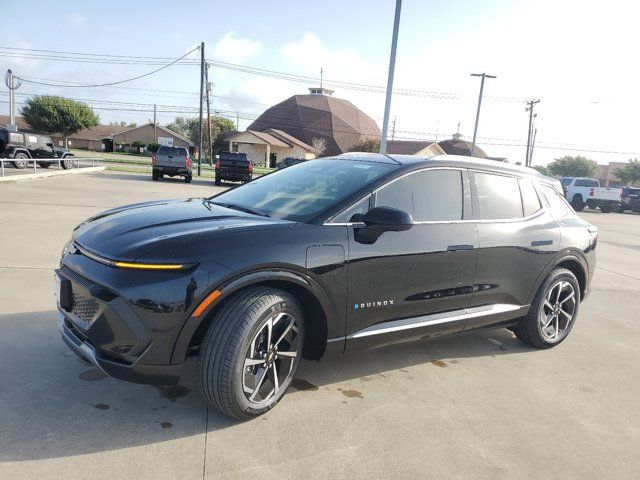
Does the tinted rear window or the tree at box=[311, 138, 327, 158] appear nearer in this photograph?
the tinted rear window

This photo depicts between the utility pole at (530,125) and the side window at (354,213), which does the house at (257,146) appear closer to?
the utility pole at (530,125)

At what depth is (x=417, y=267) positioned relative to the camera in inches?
136

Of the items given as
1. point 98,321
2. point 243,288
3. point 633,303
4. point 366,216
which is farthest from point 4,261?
point 633,303

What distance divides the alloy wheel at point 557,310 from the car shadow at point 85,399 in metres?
1.16

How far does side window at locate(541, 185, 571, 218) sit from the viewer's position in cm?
468

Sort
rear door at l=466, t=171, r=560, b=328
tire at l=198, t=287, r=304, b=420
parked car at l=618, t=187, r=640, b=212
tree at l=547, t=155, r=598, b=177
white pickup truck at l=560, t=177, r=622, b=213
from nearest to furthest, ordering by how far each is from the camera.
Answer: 1. tire at l=198, t=287, r=304, b=420
2. rear door at l=466, t=171, r=560, b=328
3. white pickup truck at l=560, t=177, r=622, b=213
4. parked car at l=618, t=187, r=640, b=212
5. tree at l=547, t=155, r=598, b=177

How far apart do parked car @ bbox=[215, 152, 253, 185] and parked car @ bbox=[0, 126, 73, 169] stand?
7238mm

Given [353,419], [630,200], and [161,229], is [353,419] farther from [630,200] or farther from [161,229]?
[630,200]

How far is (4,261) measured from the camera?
20.0 ft

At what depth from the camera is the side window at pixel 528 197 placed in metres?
4.43

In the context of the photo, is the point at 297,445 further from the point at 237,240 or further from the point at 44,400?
the point at 44,400

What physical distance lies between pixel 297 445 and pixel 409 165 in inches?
83.6

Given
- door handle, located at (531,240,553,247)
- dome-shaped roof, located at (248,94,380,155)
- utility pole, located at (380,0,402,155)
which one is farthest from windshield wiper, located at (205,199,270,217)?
dome-shaped roof, located at (248,94,380,155)

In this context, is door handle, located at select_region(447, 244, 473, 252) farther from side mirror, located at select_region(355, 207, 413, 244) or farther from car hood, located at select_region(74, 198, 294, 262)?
car hood, located at select_region(74, 198, 294, 262)
